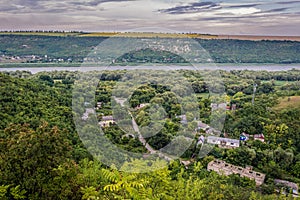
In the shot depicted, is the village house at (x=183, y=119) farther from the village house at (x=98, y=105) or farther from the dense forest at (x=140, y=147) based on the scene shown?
the village house at (x=98, y=105)

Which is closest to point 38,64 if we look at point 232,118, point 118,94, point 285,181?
point 118,94

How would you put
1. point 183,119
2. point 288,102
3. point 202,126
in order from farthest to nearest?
1. point 288,102
2. point 202,126
3. point 183,119

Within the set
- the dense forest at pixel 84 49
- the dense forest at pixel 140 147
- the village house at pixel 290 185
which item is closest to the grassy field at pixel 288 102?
the dense forest at pixel 140 147

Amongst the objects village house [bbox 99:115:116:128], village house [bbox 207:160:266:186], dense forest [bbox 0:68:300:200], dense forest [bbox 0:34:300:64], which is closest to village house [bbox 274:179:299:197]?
dense forest [bbox 0:68:300:200]

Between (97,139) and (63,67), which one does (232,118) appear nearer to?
(97,139)

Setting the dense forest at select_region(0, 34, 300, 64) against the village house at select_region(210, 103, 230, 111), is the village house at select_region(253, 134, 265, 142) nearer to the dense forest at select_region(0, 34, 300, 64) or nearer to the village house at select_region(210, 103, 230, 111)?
the village house at select_region(210, 103, 230, 111)

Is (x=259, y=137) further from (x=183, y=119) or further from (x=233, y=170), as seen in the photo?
(x=233, y=170)

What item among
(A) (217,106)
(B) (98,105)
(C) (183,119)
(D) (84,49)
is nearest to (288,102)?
(A) (217,106)
